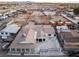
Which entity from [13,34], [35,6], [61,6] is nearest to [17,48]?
[13,34]

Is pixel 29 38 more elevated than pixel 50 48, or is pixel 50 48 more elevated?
pixel 29 38

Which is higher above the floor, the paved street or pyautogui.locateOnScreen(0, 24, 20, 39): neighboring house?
pyautogui.locateOnScreen(0, 24, 20, 39): neighboring house

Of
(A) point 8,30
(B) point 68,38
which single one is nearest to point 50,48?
(B) point 68,38

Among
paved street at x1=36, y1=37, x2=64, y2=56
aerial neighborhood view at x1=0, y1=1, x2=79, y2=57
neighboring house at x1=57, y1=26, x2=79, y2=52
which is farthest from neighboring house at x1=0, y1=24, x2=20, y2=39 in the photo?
neighboring house at x1=57, y1=26, x2=79, y2=52

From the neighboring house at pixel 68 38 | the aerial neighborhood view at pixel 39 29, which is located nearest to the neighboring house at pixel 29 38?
the aerial neighborhood view at pixel 39 29

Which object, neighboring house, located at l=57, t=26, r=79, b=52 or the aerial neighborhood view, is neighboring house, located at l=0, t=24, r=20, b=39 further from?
neighboring house, located at l=57, t=26, r=79, b=52

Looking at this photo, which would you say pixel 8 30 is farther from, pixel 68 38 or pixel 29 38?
pixel 68 38

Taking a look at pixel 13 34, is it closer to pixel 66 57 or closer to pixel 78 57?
pixel 66 57

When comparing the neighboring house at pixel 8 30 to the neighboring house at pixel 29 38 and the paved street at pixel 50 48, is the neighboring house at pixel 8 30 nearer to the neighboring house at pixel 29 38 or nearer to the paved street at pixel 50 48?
the neighboring house at pixel 29 38

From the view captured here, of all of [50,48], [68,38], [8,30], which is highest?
[8,30]
